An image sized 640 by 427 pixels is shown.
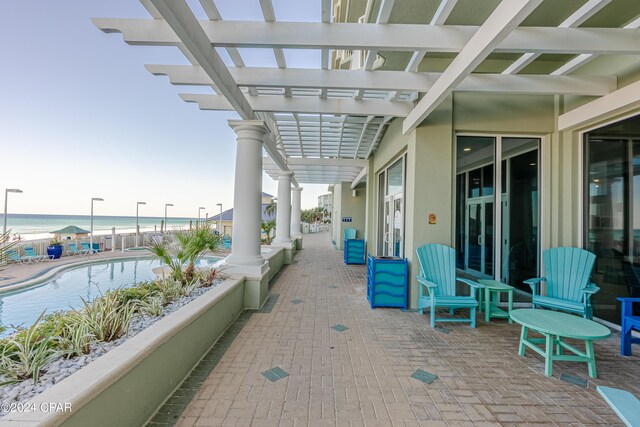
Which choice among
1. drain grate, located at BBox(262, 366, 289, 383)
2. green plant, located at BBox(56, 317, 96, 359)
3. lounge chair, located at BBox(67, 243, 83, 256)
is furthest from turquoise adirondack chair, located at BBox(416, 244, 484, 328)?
lounge chair, located at BBox(67, 243, 83, 256)

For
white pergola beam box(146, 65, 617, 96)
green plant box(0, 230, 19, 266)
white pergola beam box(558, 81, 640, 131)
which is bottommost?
green plant box(0, 230, 19, 266)

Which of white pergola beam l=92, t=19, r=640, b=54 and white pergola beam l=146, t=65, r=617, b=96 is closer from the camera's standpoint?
white pergola beam l=92, t=19, r=640, b=54

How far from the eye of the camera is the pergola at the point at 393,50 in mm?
2412

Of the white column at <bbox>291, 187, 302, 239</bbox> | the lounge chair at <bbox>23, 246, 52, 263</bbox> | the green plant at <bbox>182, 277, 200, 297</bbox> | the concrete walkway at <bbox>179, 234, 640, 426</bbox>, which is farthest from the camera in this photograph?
the white column at <bbox>291, 187, 302, 239</bbox>

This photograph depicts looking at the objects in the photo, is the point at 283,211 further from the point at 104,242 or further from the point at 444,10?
the point at 104,242

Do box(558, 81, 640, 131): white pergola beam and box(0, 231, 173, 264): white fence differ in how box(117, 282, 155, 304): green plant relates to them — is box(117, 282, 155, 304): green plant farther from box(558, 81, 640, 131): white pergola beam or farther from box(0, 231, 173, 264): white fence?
box(0, 231, 173, 264): white fence

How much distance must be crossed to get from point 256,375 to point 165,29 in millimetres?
3279

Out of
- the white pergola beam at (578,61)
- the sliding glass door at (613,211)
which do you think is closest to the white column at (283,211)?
the white pergola beam at (578,61)

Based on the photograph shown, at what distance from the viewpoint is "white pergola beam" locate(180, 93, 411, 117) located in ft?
13.3

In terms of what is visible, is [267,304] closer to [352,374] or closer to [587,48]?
[352,374]

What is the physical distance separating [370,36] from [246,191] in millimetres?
2706

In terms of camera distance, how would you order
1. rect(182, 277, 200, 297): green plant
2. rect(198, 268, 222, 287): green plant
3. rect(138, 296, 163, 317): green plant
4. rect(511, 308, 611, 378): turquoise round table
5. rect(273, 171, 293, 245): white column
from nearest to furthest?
rect(511, 308, 611, 378): turquoise round table < rect(138, 296, 163, 317): green plant < rect(182, 277, 200, 297): green plant < rect(198, 268, 222, 287): green plant < rect(273, 171, 293, 245): white column

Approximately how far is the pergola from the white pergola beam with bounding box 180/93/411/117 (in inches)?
0.6

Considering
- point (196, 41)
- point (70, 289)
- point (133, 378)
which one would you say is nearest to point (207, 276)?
point (133, 378)
